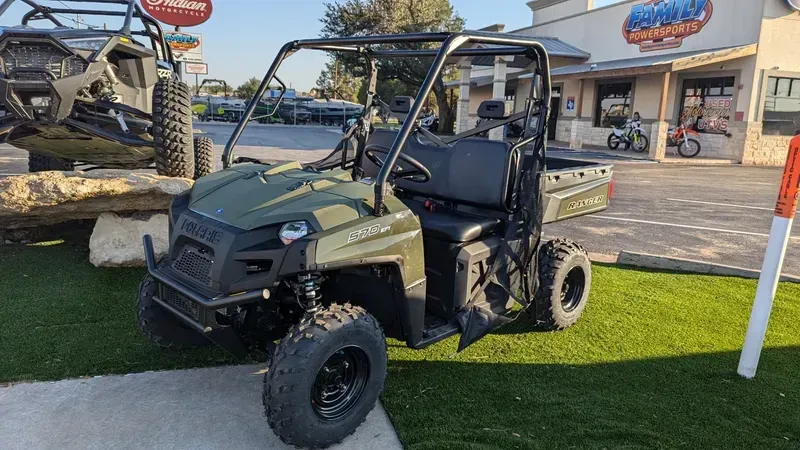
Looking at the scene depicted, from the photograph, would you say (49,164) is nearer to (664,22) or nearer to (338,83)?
(664,22)

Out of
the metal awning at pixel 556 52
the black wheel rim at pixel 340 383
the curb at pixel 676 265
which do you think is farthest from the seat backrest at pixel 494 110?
the metal awning at pixel 556 52

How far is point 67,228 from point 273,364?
16.1 ft

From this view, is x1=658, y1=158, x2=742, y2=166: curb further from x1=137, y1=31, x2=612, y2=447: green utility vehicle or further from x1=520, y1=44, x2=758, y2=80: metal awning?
x1=137, y1=31, x2=612, y2=447: green utility vehicle

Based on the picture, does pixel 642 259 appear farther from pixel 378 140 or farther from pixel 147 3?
pixel 147 3

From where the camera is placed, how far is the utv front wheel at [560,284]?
157 inches

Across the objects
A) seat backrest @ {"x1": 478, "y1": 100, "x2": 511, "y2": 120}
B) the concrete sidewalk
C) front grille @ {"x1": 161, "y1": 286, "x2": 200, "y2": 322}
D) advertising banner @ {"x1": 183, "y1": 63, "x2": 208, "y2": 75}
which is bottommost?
the concrete sidewalk

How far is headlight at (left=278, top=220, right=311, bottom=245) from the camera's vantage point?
2.54 m

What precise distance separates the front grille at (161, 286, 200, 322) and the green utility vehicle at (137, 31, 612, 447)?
0.04ft

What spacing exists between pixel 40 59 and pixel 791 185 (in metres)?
5.73

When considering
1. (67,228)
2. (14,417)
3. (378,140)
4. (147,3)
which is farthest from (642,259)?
(147,3)

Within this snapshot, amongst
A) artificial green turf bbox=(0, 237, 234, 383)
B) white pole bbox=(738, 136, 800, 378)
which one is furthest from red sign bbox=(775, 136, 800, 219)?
artificial green turf bbox=(0, 237, 234, 383)

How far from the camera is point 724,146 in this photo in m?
18.9

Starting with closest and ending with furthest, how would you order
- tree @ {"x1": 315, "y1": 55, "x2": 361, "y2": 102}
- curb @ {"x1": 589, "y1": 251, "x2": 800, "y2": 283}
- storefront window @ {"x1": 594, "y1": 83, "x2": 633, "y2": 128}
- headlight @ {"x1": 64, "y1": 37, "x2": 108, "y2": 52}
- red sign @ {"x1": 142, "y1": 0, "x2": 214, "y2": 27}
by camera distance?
headlight @ {"x1": 64, "y1": 37, "x2": 108, "y2": 52} < curb @ {"x1": 589, "y1": 251, "x2": 800, "y2": 283} < red sign @ {"x1": 142, "y1": 0, "x2": 214, "y2": 27} < storefront window @ {"x1": 594, "y1": 83, "x2": 633, "y2": 128} < tree @ {"x1": 315, "y1": 55, "x2": 361, "y2": 102}

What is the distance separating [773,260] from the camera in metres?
3.46
